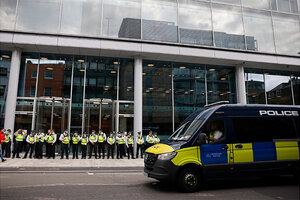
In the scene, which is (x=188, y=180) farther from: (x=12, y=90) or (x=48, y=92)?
(x=12, y=90)

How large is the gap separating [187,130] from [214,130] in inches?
30.4

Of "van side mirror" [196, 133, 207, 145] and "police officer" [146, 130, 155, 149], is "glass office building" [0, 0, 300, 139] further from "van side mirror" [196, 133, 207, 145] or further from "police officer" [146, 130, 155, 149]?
"van side mirror" [196, 133, 207, 145]

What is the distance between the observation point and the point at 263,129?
22.4 feet

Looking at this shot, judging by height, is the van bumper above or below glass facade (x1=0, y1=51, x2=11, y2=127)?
below

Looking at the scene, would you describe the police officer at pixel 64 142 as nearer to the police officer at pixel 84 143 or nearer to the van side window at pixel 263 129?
the police officer at pixel 84 143

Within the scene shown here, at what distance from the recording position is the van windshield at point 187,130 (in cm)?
649

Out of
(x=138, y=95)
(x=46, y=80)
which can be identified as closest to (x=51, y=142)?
(x=46, y=80)

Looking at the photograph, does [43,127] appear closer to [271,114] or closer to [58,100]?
[58,100]

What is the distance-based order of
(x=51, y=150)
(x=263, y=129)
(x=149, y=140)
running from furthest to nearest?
(x=149, y=140) → (x=51, y=150) → (x=263, y=129)

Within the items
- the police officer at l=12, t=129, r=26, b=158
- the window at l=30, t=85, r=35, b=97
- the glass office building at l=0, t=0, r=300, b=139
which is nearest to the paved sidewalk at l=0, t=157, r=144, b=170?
the police officer at l=12, t=129, r=26, b=158

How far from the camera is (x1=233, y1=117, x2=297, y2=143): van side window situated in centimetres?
664

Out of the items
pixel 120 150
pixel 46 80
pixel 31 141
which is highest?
pixel 46 80

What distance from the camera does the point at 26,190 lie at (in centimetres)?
598

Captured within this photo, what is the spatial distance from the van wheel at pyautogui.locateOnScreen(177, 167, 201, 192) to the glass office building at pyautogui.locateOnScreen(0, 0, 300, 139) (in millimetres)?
9633
